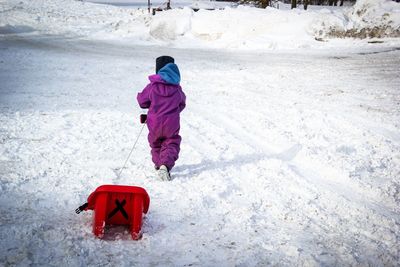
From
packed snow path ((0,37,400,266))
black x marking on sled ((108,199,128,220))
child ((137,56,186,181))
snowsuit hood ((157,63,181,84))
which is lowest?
packed snow path ((0,37,400,266))

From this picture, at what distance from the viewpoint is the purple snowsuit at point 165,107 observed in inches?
166

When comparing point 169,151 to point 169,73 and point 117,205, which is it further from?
point 117,205

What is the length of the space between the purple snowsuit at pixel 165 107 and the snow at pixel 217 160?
38 cm

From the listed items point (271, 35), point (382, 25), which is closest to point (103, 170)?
point (271, 35)

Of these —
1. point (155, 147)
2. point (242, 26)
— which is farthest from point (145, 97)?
point (242, 26)

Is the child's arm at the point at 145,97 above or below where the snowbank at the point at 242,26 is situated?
below

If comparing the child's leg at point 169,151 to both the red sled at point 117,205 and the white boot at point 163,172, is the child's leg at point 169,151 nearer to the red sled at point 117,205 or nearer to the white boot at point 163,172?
the white boot at point 163,172

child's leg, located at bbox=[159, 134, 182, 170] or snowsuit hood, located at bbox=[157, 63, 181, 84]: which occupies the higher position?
snowsuit hood, located at bbox=[157, 63, 181, 84]

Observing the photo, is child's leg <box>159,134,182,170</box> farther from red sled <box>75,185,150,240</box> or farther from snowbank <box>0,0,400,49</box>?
snowbank <box>0,0,400,49</box>

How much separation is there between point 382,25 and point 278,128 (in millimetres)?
11229

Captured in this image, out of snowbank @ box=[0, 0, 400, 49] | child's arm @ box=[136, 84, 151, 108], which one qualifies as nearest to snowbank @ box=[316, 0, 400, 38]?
snowbank @ box=[0, 0, 400, 49]

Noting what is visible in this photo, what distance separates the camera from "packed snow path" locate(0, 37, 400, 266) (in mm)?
3025

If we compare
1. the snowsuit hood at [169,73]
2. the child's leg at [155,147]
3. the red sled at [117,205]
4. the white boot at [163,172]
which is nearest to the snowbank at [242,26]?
the snowsuit hood at [169,73]

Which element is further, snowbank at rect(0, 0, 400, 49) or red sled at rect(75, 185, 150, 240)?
snowbank at rect(0, 0, 400, 49)
